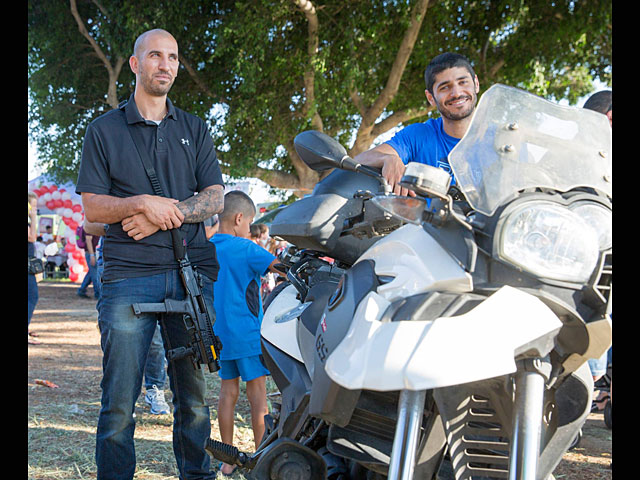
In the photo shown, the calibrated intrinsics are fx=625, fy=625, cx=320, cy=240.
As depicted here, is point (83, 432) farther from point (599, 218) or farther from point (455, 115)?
point (599, 218)

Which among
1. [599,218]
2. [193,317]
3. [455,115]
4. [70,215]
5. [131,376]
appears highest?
[70,215]

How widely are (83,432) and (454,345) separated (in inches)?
158

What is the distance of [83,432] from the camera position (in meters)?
4.55

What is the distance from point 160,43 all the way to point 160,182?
70 cm

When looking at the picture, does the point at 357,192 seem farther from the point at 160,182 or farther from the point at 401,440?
the point at 160,182

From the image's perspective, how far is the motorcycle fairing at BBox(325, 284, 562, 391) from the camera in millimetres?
1271

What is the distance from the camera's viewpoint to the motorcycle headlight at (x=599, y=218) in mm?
1410

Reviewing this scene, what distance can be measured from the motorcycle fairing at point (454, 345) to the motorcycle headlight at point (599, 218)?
22 centimetres

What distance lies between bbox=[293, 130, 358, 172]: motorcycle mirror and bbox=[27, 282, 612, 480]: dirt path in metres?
2.39

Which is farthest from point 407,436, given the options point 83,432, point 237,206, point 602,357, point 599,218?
point 83,432

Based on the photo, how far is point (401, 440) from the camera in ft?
4.66

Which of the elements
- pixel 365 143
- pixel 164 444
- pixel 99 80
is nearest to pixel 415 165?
pixel 164 444

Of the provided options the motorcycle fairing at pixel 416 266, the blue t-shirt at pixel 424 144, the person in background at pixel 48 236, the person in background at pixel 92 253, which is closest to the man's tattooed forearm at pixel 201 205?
the blue t-shirt at pixel 424 144

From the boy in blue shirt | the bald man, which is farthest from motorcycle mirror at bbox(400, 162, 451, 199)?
the boy in blue shirt
